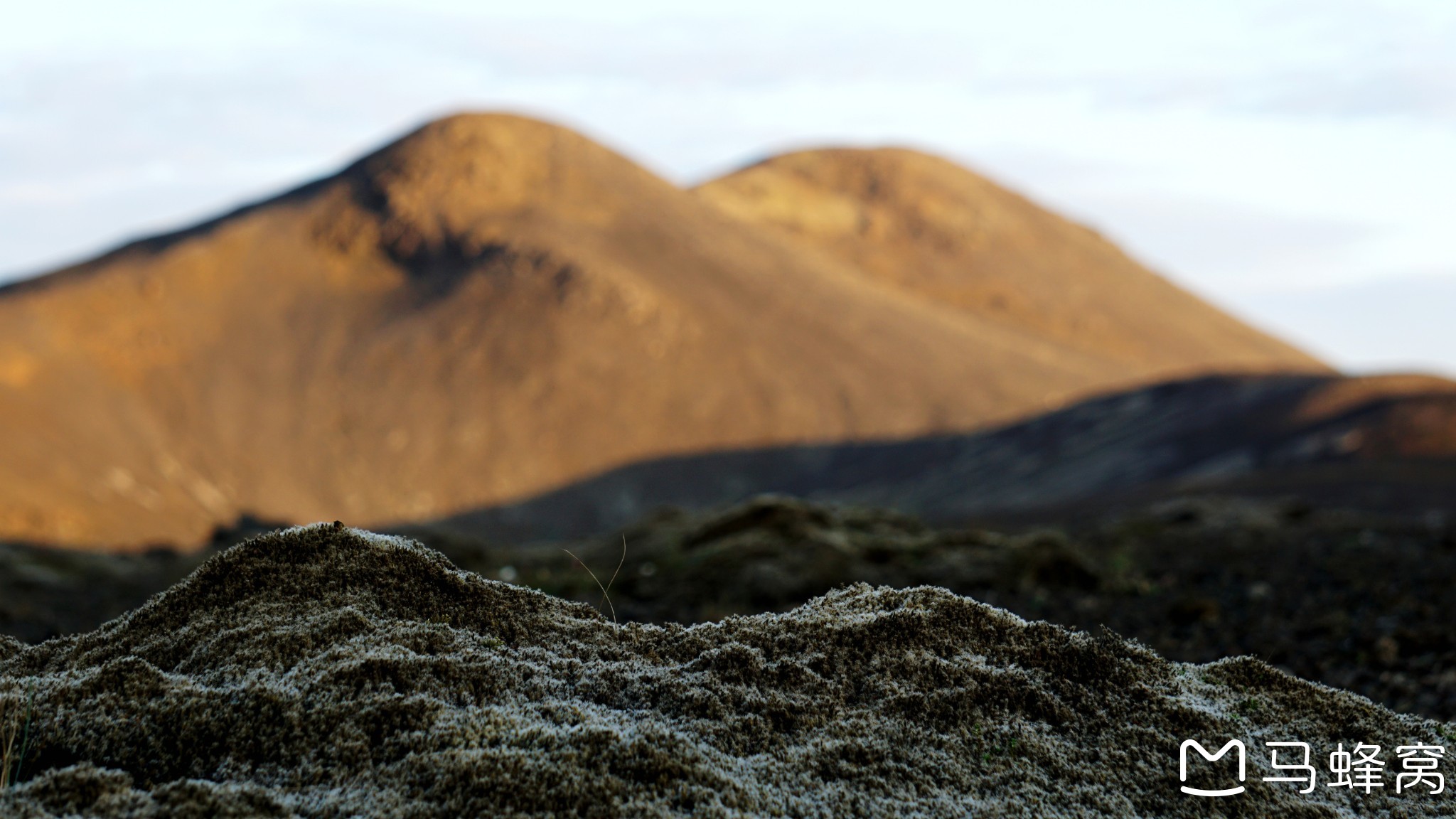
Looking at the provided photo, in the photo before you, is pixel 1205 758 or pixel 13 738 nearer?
pixel 13 738

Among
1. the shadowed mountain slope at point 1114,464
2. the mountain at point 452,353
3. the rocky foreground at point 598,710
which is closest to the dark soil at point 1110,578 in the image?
the rocky foreground at point 598,710

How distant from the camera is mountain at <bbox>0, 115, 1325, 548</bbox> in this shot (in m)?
56.6

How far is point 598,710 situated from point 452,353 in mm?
64379

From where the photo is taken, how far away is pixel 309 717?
13.6 ft

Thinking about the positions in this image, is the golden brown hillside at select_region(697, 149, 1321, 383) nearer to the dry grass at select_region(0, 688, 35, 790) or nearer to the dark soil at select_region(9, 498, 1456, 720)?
the dark soil at select_region(9, 498, 1456, 720)

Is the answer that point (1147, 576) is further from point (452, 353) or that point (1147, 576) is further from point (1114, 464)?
point (452, 353)

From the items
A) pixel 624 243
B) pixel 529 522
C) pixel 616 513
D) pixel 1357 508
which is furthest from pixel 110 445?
pixel 1357 508

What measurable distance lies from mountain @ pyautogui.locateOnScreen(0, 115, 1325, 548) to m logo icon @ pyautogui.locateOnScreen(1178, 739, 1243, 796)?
44.1m

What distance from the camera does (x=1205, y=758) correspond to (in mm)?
4523

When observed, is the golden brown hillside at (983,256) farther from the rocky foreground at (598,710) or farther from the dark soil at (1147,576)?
the rocky foreground at (598,710)

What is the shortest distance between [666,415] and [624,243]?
15.6m

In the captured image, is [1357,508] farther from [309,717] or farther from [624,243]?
[624,243]

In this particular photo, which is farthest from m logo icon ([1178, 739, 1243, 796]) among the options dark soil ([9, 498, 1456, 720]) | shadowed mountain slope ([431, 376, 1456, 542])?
shadowed mountain slope ([431, 376, 1456, 542])

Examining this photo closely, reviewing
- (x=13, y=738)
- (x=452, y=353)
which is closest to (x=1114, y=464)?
(x=452, y=353)
